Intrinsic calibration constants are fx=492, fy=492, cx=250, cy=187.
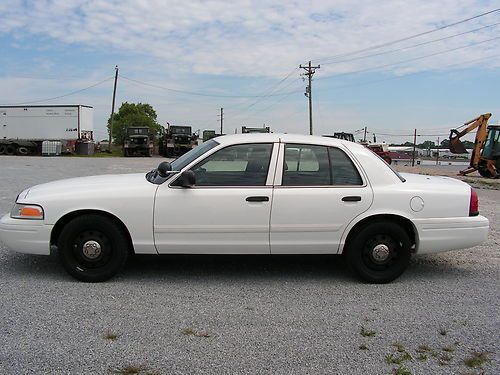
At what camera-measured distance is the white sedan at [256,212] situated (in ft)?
16.0

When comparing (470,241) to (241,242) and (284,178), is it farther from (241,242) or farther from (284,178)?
(241,242)

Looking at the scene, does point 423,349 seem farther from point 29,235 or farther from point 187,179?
point 29,235

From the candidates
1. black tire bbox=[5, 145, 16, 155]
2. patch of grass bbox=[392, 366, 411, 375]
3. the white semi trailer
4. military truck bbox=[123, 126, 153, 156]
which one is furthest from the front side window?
black tire bbox=[5, 145, 16, 155]

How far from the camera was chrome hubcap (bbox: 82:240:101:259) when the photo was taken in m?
4.89

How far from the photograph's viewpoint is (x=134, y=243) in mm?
4914

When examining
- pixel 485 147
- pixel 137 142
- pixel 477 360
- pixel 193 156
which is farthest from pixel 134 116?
pixel 477 360

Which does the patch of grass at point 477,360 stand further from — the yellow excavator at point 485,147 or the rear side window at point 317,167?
the yellow excavator at point 485,147

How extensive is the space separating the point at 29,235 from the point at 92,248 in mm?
631

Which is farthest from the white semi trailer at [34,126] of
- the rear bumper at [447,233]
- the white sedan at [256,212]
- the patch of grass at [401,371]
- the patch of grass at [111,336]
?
the patch of grass at [401,371]

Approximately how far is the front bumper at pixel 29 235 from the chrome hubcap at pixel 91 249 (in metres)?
0.36

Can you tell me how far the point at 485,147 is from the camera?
24859 millimetres

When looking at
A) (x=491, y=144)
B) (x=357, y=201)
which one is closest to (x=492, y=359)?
(x=357, y=201)

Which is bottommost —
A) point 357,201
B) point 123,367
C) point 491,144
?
point 123,367

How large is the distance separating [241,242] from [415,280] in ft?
6.36
